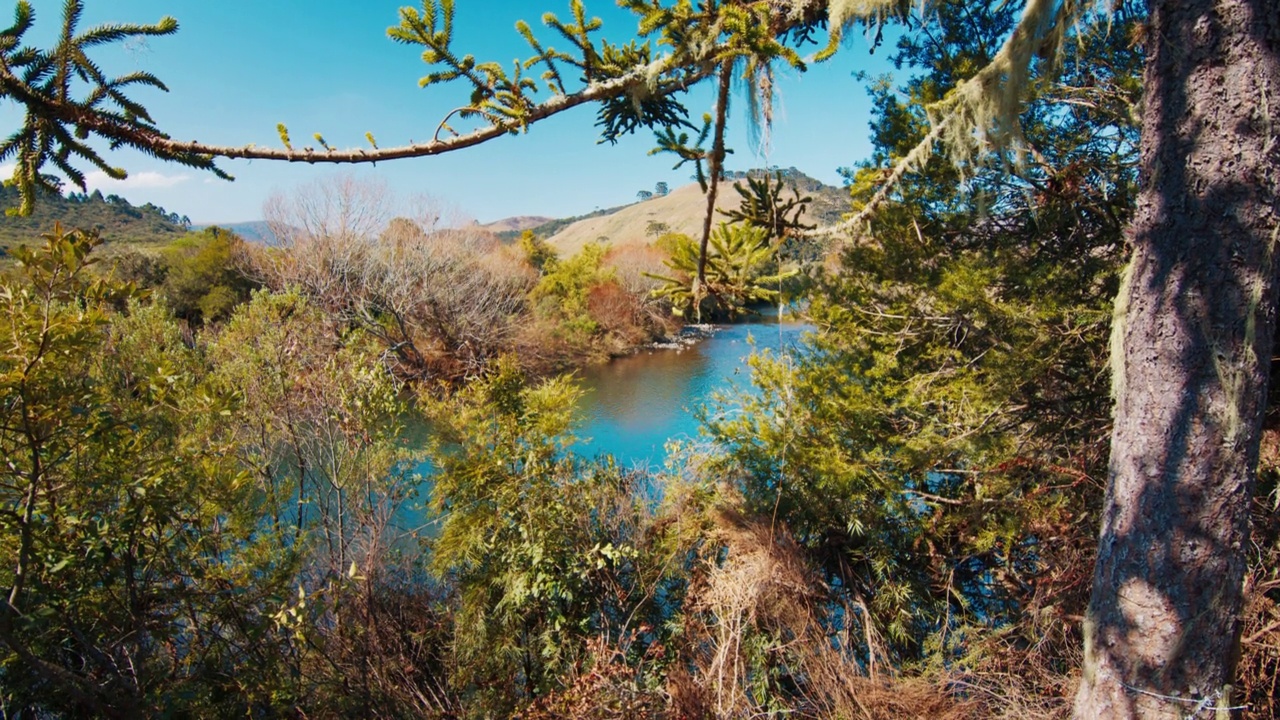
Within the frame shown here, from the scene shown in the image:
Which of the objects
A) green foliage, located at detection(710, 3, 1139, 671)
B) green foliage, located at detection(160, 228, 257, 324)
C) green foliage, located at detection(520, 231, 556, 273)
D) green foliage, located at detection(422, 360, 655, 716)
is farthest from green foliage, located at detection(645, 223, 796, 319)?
green foliage, located at detection(520, 231, 556, 273)

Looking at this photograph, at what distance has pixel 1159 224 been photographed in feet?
6.68

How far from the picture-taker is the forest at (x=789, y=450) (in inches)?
76.9

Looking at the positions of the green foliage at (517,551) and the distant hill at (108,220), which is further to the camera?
the distant hill at (108,220)

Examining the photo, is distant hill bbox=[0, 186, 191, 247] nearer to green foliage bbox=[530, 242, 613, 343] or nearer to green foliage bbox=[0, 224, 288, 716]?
green foliage bbox=[530, 242, 613, 343]

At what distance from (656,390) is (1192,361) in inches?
558

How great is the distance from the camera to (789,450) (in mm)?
6625

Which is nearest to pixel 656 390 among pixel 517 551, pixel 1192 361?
pixel 517 551

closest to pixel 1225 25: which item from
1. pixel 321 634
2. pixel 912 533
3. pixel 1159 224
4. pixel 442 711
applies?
pixel 1159 224

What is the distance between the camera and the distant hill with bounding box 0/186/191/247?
22469 millimetres

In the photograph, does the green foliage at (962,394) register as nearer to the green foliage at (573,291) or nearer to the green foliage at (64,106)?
the green foliage at (64,106)

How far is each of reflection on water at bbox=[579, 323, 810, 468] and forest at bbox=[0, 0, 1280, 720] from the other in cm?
235

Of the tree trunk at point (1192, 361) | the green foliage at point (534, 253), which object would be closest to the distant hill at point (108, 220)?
the green foliage at point (534, 253)

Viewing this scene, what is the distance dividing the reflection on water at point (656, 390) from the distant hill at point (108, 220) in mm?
21896

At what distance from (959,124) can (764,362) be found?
4.80 meters
